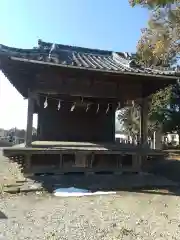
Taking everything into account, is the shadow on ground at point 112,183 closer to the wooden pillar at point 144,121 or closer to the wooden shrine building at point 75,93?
the wooden shrine building at point 75,93

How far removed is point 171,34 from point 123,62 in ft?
12.0

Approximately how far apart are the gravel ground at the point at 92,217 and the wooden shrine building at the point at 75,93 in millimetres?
2429

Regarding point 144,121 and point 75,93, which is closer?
point 75,93

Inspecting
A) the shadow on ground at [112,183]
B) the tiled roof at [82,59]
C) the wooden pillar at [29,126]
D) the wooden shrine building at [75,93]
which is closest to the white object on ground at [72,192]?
the shadow on ground at [112,183]

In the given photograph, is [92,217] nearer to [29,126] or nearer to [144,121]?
[29,126]

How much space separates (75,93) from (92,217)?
5.67m

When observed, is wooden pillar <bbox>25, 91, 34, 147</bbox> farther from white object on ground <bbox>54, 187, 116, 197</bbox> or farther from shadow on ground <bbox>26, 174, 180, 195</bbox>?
white object on ground <bbox>54, 187, 116, 197</bbox>

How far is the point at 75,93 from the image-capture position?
10.9 metres

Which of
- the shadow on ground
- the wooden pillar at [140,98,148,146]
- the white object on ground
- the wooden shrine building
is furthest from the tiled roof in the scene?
the white object on ground

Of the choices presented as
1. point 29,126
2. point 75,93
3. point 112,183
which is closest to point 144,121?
point 75,93

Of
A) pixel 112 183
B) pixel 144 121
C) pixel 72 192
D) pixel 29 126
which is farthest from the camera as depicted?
pixel 144 121

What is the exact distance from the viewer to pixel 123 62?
39.9ft

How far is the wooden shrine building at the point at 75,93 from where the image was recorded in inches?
383

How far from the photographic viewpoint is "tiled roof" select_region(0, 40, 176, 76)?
9477 mm
